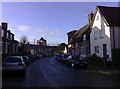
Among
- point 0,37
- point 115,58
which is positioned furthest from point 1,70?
point 0,37

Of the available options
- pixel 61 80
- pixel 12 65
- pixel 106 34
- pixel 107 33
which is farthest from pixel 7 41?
pixel 61 80

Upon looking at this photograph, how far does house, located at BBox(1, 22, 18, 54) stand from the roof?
22386 mm

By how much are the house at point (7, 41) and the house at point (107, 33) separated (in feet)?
66.1

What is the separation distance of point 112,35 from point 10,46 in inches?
1280

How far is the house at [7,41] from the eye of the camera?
160ft

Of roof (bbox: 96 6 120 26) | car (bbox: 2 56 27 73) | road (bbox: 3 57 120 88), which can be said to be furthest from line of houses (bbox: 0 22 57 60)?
roof (bbox: 96 6 120 26)

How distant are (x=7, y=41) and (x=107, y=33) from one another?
28.3 metres

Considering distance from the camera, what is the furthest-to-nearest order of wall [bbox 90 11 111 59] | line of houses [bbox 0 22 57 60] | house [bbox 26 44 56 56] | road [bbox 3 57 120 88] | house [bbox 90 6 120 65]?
house [bbox 26 44 56 56]
line of houses [bbox 0 22 57 60]
wall [bbox 90 11 111 59]
house [bbox 90 6 120 65]
road [bbox 3 57 120 88]

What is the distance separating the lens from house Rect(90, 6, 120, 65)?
30.2 metres

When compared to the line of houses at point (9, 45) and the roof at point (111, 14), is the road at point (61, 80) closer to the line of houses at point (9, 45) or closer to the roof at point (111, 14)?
the roof at point (111, 14)

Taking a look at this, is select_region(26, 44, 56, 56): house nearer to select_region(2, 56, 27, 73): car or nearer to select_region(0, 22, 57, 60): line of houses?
select_region(0, 22, 57, 60): line of houses

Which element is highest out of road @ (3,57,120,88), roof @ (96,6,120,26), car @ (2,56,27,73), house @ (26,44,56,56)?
roof @ (96,6,120,26)

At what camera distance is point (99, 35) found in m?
34.5

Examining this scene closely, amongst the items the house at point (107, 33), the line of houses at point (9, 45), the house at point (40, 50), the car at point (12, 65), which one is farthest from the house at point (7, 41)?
the house at point (40, 50)
